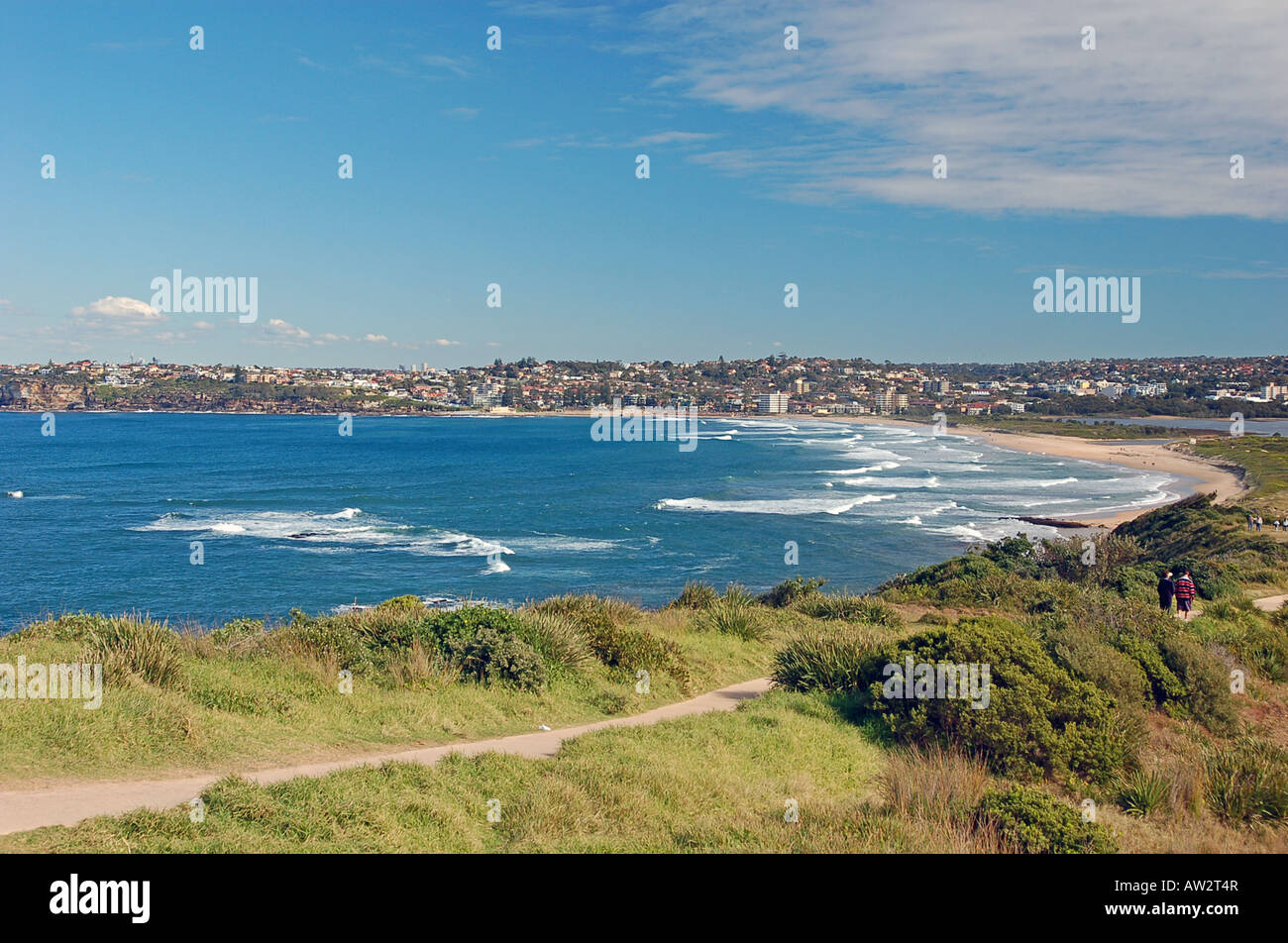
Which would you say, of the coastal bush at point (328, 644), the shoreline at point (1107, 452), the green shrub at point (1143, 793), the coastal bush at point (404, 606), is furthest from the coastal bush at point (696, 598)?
the shoreline at point (1107, 452)

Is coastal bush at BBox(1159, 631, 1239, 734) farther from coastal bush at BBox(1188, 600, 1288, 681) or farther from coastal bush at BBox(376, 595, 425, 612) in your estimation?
coastal bush at BBox(376, 595, 425, 612)

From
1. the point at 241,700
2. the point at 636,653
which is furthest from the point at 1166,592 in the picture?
the point at 241,700

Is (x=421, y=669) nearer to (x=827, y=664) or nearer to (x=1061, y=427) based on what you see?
(x=827, y=664)

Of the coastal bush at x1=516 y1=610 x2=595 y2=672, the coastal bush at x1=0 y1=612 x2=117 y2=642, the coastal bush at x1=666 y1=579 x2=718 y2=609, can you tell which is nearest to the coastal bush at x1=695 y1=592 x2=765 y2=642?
the coastal bush at x1=666 y1=579 x2=718 y2=609

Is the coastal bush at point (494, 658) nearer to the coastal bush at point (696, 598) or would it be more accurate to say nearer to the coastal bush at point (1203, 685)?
the coastal bush at point (696, 598)

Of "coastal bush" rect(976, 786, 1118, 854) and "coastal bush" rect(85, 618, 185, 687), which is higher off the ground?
"coastal bush" rect(85, 618, 185, 687)

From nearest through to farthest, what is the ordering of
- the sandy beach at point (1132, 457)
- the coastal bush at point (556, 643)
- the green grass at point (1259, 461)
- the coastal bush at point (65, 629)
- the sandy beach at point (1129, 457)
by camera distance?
the coastal bush at point (65, 629)
the coastal bush at point (556, 643)
the green grass at point (1259, 461)
the sandy beach at point (1129, 457)
the sandy beach at point (1132, 457)
